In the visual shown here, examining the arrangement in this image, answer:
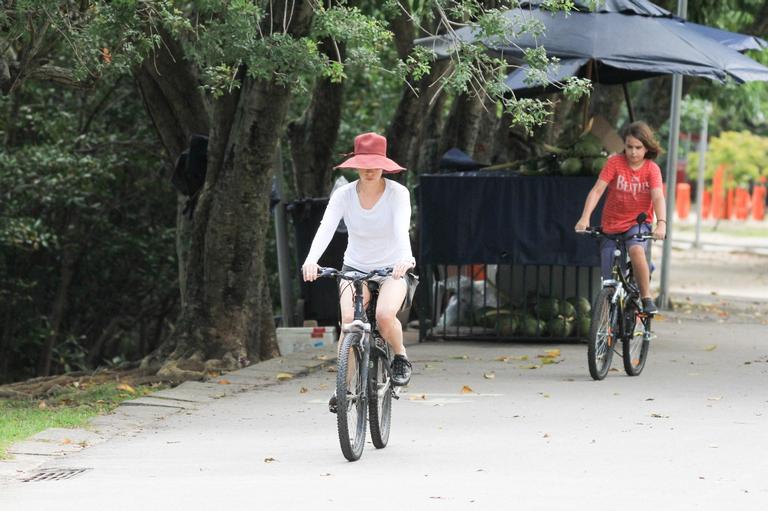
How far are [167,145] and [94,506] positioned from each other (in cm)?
804

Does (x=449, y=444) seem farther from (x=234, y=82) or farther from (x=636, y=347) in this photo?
(x=636, y=347)

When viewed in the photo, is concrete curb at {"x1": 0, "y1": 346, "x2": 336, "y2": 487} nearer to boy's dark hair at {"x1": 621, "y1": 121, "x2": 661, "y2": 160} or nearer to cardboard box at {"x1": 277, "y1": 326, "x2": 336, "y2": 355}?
cardboard box at {"x1": 277, "y1": 326, "x2": 336, "y2": 355}

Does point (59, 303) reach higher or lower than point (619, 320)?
lower

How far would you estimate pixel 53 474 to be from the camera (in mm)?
7555

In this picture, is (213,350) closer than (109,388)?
No

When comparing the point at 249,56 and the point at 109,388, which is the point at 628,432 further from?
the point at 109,388

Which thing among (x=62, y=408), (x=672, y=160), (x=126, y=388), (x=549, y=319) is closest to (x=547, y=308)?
(x=549, y=319)

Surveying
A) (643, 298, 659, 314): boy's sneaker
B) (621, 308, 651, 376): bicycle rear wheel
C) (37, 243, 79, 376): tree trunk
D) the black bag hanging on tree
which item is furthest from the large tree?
(37, 243, 79, 376): tree trunk

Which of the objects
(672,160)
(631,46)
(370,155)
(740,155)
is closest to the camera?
(370,155)

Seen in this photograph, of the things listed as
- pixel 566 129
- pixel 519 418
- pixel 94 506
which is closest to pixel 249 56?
pixel 519 418

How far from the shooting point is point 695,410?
9.57m

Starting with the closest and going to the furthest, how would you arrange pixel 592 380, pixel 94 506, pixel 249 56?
pixel 94 506, pixel 249 56, pixel 592 380

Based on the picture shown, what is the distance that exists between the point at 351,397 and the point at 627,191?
170 inches

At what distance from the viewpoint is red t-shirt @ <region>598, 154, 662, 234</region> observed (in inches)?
444
